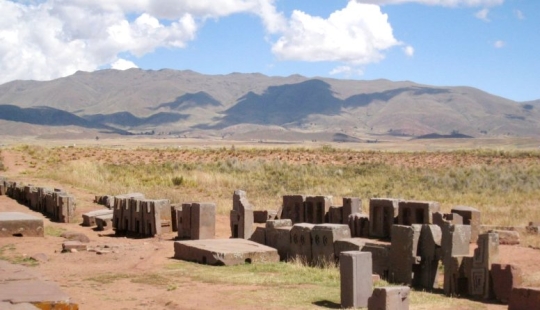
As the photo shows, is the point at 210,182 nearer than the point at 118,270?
No

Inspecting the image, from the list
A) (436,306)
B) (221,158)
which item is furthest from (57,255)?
(221,158)

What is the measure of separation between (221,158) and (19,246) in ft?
121

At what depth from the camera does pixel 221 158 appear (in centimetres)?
5484

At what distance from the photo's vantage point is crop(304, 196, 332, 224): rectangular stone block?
20877 mm

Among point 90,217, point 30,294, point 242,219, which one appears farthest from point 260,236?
point 30,294

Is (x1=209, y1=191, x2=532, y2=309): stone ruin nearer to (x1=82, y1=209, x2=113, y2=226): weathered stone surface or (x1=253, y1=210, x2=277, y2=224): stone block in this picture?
(x1=253, y1=210, x2=277, y2=224): stone block

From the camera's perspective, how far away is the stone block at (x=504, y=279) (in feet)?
42.4

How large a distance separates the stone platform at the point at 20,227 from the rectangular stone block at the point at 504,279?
39.6ft

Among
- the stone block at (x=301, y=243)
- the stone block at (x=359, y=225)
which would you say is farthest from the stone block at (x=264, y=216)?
the stone block at (x=301, y=243)

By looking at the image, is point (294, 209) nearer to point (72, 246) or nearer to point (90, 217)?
point (90, 217)

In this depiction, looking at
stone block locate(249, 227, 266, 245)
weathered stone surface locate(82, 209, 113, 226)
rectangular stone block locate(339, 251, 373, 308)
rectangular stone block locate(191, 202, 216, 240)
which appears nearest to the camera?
rectangular stone block locate(339, 251, 373, 308)

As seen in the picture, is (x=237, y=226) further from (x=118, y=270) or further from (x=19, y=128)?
(x=19, y=128)

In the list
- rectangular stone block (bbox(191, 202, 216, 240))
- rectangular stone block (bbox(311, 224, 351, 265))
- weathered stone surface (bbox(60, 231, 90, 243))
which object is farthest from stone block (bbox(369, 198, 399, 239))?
weathered stone surface (bbox(60, 231, 90, 243))

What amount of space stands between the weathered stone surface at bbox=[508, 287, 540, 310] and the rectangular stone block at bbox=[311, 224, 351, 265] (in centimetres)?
479
